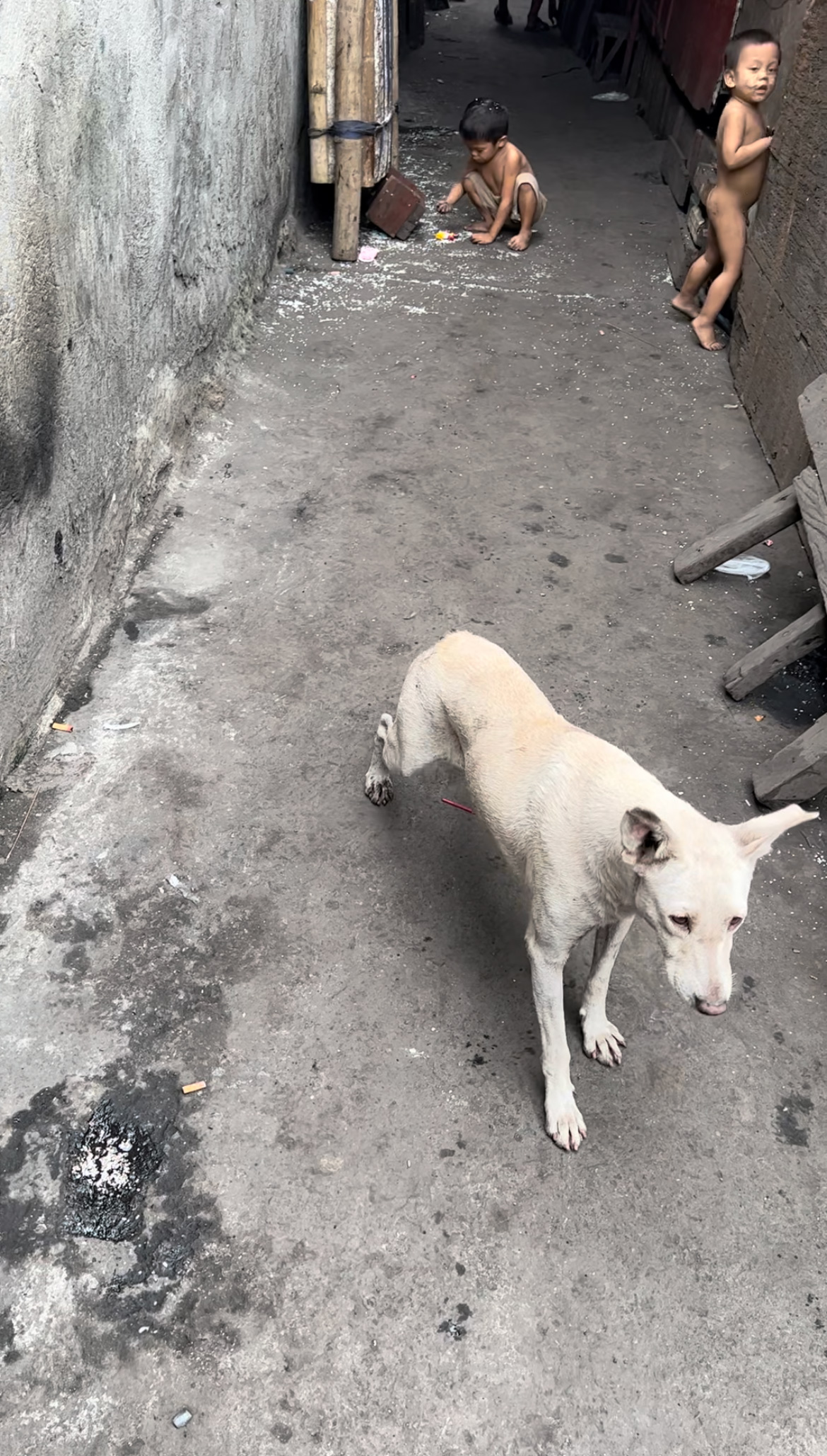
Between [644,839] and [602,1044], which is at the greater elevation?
[644,839]

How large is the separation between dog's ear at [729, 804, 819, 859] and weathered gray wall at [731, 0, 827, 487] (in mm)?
3532

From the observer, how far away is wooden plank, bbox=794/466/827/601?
3834mm

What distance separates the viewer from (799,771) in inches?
136

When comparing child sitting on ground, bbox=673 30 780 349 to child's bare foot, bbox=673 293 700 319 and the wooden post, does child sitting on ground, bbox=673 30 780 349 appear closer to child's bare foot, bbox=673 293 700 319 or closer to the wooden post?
child's bare foot, bbox=673 293 700 319

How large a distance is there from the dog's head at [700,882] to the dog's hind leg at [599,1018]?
2.11ft

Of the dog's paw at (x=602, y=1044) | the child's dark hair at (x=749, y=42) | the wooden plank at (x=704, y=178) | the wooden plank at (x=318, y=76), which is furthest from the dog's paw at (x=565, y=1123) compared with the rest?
the wooden plank at (x=318, y=76)

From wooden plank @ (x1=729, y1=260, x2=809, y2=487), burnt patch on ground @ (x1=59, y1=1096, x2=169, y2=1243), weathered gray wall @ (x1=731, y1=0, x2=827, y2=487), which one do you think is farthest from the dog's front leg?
weathered gray wall @ (x1=731, y1=0, x2=827, y2=487)

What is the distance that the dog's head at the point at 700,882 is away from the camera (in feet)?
6.55

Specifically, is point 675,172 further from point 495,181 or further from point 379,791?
point 379,791

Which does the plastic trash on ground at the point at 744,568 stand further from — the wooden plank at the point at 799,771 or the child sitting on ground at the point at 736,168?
the child sitting on ground at the point at 736,168

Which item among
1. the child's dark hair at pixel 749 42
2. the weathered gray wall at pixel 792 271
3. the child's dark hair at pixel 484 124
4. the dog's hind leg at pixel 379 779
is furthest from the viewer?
the child's dark hair at pixel 484 124

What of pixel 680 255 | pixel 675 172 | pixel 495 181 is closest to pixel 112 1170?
pixel 680 255

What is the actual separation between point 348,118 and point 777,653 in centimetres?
523

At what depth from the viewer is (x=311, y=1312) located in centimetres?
226
